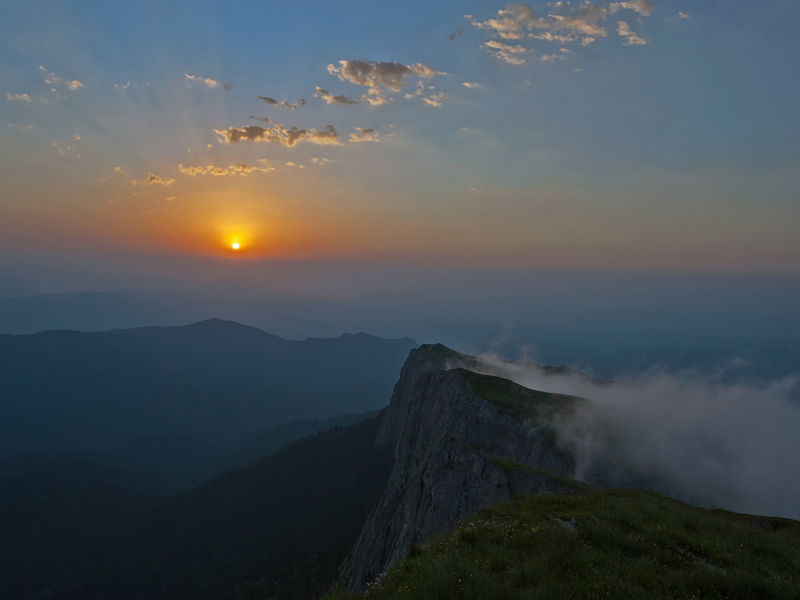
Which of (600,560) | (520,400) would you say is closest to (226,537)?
(520,400)

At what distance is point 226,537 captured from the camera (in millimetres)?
147500

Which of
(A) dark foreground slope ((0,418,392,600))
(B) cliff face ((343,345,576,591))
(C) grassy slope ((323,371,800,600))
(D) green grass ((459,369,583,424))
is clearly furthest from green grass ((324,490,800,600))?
(A) dark foreground slope ((0,418,392,600))

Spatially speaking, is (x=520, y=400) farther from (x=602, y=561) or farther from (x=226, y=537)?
(x=226, y=537)

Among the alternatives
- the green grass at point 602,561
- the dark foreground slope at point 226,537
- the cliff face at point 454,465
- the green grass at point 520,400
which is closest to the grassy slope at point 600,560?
the green grass at point 602,561

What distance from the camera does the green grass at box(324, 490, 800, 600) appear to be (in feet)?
26.0

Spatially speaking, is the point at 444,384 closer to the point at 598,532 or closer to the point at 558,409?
the point at 558,409

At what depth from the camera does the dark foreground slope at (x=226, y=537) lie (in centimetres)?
11526

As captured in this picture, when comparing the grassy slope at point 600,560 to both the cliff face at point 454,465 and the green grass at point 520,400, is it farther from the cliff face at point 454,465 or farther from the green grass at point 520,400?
the green grass at point 520,400

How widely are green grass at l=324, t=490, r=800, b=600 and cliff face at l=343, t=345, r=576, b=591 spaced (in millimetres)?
15748

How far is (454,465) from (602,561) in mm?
29948

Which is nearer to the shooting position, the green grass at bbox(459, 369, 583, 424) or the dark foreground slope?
the green grass at bbox(459, 369, 583, 424)

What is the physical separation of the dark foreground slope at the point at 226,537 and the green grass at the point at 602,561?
101105 millimetres

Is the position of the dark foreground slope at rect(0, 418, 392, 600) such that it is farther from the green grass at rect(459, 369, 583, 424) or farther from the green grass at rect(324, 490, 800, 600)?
the green grass at rect(324, 490, 800, 600)

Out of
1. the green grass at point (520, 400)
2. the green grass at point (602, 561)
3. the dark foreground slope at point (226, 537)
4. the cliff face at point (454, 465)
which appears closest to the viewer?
the green grass at point (602, 561)
